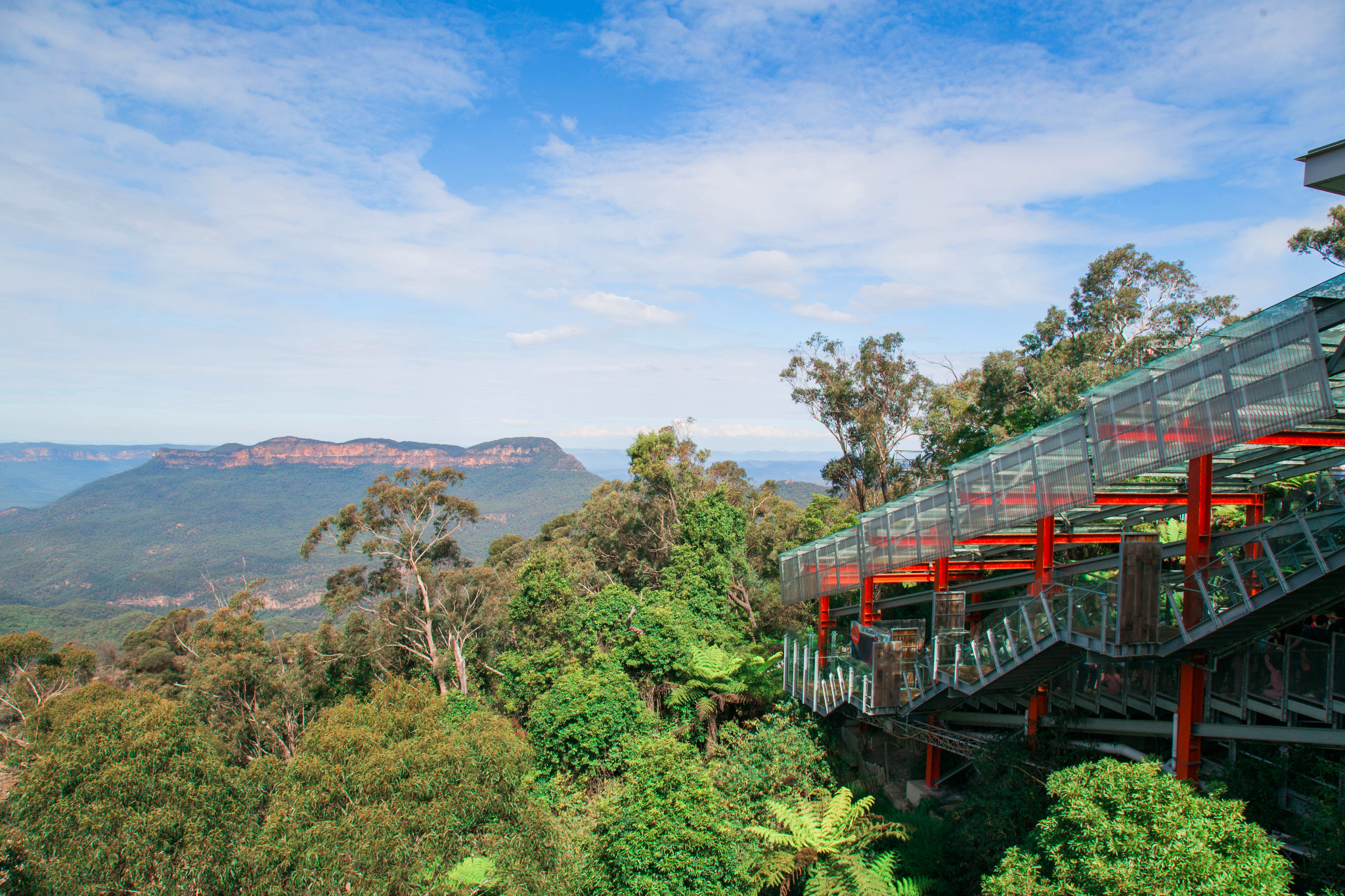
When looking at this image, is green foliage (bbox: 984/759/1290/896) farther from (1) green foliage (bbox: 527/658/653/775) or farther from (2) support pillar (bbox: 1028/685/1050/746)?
(1) green foliage (bbox: 527/658/653/775)

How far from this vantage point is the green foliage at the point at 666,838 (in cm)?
1197

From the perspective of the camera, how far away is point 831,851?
13250 mm

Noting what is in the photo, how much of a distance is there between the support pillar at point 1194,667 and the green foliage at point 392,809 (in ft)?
35.9

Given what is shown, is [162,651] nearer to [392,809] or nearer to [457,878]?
[392,809]

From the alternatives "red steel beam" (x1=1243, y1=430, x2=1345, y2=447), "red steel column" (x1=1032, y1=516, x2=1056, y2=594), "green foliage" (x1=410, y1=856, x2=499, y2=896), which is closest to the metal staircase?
"red steel column" (x1=1032, y1=516, x2=1056, y2=594)

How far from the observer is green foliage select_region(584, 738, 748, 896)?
11969mm

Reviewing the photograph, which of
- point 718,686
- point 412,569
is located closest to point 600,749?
point 718,686

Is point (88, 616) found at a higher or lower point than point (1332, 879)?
lower

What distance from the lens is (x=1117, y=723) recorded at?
468 inches

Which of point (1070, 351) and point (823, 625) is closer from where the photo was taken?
point (823, 625)

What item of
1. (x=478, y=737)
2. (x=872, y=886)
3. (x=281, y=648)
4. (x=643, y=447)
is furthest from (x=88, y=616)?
(x=872, y=886)

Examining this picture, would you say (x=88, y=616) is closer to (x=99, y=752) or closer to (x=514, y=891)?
(x=99, y=752)

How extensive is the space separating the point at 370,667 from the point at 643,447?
57.5 feet

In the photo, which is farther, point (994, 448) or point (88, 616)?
point (88, 616)
